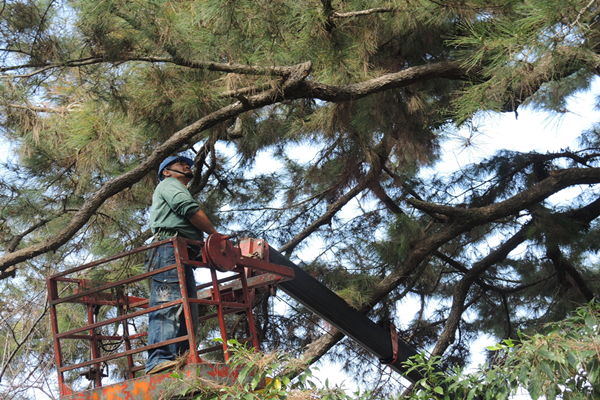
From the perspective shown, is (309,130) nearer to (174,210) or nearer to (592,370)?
(174,210)

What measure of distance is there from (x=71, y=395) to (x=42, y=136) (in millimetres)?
2614

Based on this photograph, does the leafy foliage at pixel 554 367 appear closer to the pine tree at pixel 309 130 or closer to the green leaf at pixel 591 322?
the green leaf at pixel 591 322

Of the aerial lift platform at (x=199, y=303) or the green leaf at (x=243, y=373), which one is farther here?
the aerial lift platform at (x=199, y=303)

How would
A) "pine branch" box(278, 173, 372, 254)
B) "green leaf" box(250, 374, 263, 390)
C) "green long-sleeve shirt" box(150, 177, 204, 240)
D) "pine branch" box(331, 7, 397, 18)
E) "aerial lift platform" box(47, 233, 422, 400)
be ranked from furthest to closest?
"pine branch" box(278, 173, 372, 254)
"pine branch" box(331, 7, 397, 18)
"green long-sleeve shirt" box(150, 177, 204, 240)
"aerial lift platform" box(47, 233, 422, 400)
"green leaf" box(250, 374, 263, 390)

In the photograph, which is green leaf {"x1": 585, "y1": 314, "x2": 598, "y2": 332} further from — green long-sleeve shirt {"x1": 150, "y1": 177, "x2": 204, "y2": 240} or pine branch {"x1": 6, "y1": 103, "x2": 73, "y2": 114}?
pine branch {"x1": 6, "y1": 103, "x2": 73, "y2": 114}

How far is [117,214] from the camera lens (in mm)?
5715

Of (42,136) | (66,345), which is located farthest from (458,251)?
(42,136)

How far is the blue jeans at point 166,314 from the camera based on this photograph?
3.28m

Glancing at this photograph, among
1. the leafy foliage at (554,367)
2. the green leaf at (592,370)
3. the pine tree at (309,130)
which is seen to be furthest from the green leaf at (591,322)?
the pine tree at (309,130)

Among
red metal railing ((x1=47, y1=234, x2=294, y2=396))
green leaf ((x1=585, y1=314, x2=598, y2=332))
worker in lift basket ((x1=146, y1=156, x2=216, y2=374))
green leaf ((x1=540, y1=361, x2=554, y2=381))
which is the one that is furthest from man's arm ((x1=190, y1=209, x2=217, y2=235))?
green leaf ((x1=585, y1=314, x2=598, y2=332))

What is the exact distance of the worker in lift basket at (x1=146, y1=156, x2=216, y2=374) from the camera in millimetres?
3287

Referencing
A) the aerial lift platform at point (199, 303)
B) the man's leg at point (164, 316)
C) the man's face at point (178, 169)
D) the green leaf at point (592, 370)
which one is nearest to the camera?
the green leaf at point (592, 370)

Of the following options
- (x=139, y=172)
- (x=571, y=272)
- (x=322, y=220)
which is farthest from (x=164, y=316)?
(x=571, y=272)

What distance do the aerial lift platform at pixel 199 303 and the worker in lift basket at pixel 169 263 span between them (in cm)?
14
